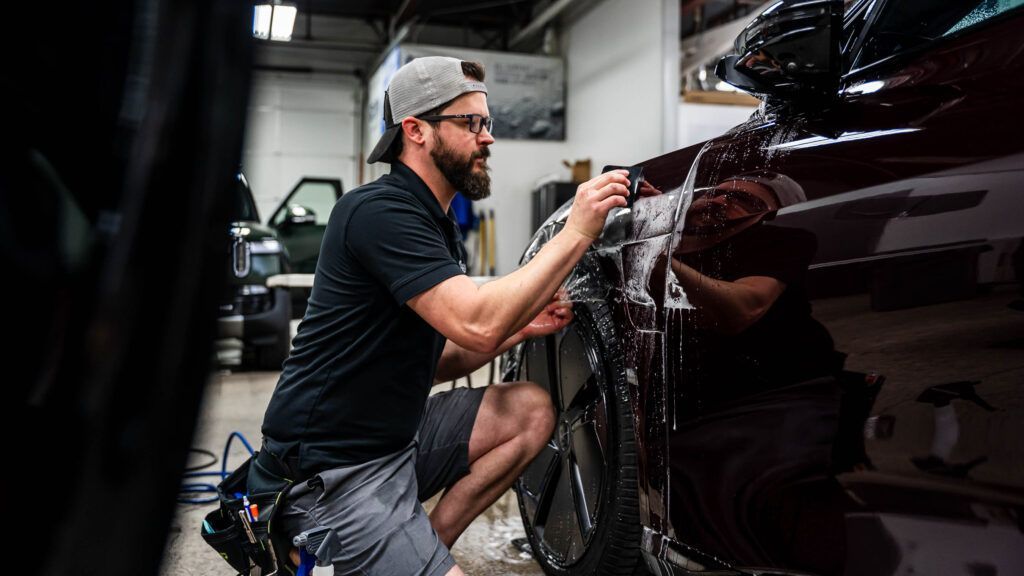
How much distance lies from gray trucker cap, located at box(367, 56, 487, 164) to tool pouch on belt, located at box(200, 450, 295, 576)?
2.48 feet

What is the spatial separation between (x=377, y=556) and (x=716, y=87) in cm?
728

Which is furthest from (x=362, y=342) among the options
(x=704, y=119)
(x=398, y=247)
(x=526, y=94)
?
(x=526, y=94)

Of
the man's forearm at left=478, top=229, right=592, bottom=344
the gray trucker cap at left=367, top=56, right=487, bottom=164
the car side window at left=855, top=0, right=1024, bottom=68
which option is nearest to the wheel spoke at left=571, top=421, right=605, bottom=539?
the man's forearm at left=478, top=229, right=592, bottom=344

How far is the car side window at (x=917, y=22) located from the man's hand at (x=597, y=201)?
1.50 ft

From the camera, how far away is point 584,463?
181 centimetres

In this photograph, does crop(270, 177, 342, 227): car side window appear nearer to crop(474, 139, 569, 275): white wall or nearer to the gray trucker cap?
crop(474, 139, 569, 275): white wall

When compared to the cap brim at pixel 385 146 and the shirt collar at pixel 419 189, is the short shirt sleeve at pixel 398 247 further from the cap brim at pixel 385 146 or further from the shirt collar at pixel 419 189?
the cap brim at pixel 385 146

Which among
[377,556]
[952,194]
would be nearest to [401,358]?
[377,556]

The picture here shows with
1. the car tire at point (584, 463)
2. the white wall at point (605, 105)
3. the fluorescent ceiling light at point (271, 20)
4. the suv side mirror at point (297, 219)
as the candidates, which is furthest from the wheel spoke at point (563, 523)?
the white wall at point (605, 105)

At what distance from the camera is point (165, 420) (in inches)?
15.7

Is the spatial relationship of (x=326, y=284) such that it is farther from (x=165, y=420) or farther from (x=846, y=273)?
(x=165, y=420)

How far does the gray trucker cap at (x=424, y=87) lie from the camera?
1.81 m

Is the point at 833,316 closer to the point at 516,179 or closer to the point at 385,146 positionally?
the point at 385,146

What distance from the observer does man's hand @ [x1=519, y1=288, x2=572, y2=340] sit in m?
1.85
